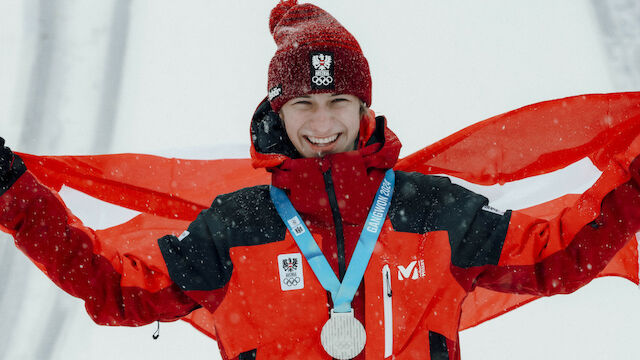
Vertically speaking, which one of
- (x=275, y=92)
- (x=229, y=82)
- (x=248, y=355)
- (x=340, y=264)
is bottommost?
(x=248, y=355)

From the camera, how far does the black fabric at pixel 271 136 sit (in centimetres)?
192

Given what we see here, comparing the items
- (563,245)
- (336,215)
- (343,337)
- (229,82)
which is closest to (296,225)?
(336,215)

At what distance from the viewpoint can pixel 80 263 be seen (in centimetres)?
170

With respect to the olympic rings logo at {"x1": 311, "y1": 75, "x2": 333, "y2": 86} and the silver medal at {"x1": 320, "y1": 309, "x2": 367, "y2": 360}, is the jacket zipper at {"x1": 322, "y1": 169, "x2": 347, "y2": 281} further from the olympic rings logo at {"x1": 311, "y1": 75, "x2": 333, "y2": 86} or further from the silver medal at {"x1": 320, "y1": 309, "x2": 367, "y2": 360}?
the olympic rings logo at {"x1": 311, "y1": 75, "x2": 333, "y2": 86}

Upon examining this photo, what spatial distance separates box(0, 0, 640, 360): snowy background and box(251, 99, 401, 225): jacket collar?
4.51 ft

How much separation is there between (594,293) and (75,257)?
2.35m

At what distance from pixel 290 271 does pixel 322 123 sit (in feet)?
1.42

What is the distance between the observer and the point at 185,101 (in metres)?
3.59

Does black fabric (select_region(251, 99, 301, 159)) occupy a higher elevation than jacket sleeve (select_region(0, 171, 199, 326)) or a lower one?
higher

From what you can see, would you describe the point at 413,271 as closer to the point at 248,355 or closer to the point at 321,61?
the point at 248,355

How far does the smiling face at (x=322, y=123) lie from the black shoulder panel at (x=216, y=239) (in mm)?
214

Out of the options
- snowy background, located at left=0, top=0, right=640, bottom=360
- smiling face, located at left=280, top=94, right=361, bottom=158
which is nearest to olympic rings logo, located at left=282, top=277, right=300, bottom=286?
smiling face, located at left=280, top=94, right=361, bottom=158

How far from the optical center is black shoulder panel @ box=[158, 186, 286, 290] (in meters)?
1.80

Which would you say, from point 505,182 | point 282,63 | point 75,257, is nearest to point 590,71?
point 505,182
